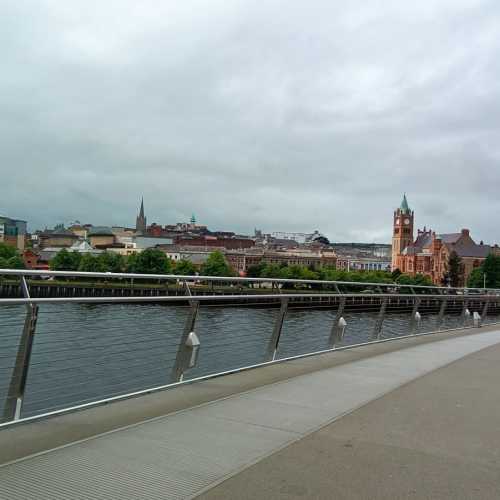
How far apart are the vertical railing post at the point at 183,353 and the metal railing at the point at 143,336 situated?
1cm

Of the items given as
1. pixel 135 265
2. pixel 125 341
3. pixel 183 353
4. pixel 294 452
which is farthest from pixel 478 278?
pixel 294 452

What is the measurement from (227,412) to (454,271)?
165 m

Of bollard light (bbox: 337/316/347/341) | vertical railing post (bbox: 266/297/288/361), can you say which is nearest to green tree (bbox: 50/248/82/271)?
bollard light (bbox: 337/316/347/341)

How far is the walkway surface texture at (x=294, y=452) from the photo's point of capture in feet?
11.8

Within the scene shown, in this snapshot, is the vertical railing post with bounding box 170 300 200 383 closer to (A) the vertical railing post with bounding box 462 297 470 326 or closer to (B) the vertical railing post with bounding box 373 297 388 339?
(B) the vertical railing post with bounding box 373 297 388 339

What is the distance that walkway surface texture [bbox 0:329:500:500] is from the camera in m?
3.59

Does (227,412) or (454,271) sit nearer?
(227,412)

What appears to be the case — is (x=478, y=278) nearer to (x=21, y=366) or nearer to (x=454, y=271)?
(x=454, y=271)

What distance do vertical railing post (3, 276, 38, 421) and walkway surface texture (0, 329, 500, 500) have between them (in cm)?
29

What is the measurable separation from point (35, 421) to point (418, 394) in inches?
147

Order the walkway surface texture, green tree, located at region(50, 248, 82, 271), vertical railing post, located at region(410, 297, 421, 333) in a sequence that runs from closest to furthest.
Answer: the walkway surface texture < vertical railing post, located at region(410, 297, 421, 333) < green tree, located at region(50, 248, 82, 271)

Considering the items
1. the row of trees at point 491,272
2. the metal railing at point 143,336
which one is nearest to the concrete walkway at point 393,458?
the metal railing at point 143,336

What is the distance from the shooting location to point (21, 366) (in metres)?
4.90

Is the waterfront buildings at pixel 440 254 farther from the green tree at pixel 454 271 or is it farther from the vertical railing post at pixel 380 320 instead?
the vertical railing post at pixel 380 320
